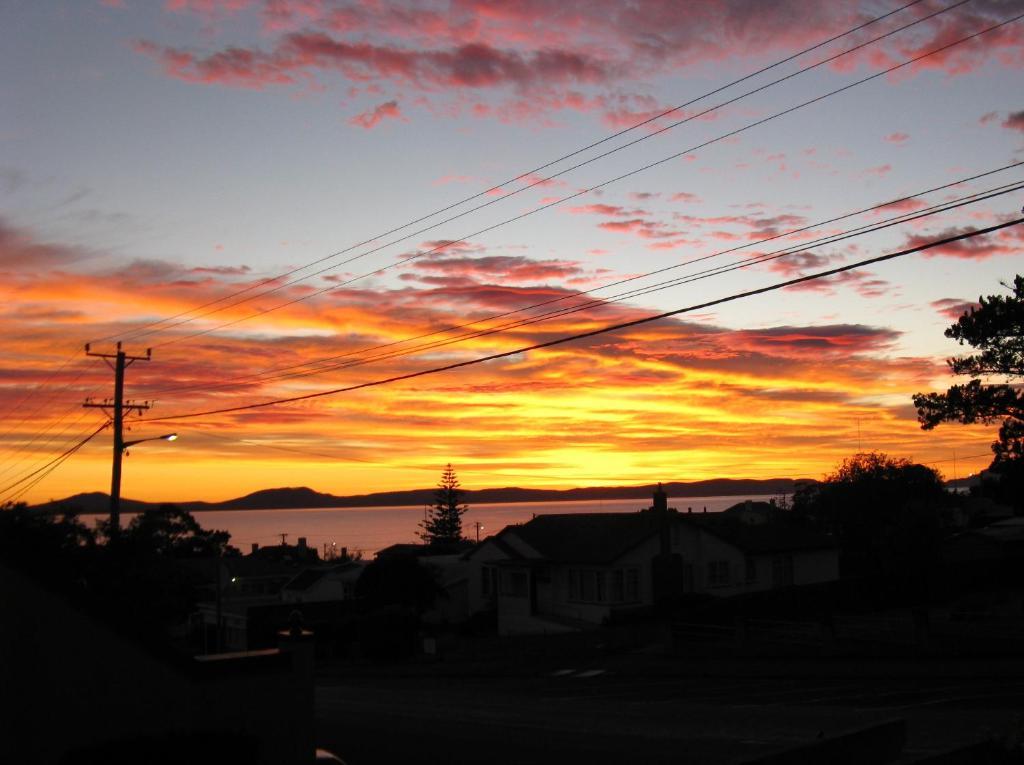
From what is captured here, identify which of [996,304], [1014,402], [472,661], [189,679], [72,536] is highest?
[996,304]

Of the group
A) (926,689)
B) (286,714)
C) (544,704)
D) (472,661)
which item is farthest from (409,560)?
(286,714)

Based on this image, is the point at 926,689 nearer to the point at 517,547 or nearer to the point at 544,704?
the point at 544,704

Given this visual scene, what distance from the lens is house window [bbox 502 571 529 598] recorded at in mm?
54125

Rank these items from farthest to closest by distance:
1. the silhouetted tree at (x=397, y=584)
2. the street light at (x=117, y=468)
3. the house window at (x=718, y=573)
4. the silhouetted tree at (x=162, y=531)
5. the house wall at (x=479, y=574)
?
the silhouetted tree at (x=397, y=584) → the house wall at (x=479, y=574) → the house window at (x=718, y=573) → the street light at (x=117, y=468) → the silhouetted tree at (x=162, y=531)

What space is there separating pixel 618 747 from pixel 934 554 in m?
39.8

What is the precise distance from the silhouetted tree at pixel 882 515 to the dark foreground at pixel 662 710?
20.0 metres

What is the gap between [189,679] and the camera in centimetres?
1302

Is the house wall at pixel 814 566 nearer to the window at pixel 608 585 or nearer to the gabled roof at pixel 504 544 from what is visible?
the window at pixel 608 585

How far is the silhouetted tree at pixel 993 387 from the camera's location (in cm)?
3944

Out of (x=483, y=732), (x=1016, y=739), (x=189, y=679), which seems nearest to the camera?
(x=1016, y=739)

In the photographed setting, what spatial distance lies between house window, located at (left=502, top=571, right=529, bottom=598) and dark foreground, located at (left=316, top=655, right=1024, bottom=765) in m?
14.9

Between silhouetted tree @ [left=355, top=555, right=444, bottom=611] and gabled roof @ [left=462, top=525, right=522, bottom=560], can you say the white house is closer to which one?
gabled roof @ [left=462, top=525, right=522, bottom=560]

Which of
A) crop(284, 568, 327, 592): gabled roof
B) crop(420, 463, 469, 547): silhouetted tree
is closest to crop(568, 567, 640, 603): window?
crop(284, 568, 327, 592): gabled roof

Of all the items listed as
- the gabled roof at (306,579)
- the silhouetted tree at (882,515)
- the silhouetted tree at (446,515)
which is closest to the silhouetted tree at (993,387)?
the silhouetted tree at (882,515)
